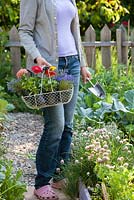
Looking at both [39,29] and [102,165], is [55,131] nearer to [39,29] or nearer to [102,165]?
[102,165]

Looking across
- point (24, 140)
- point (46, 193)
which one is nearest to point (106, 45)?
point (24, 140)

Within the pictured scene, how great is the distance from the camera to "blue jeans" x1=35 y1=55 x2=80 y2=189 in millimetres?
3727

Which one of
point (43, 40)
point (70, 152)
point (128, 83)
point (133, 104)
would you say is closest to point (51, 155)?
point (70, 152)

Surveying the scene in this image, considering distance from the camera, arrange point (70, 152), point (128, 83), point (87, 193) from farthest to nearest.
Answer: point (128, 83) < point (70, 152) < point (87, 193)

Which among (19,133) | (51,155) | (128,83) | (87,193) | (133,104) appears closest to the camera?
(87,193)

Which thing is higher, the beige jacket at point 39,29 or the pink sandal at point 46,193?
the beige jacket at point 39,29

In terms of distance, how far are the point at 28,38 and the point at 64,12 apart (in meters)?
0.31

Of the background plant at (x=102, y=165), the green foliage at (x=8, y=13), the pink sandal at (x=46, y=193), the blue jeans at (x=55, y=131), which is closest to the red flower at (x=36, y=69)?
the blue jeans at (x=55, y=131)

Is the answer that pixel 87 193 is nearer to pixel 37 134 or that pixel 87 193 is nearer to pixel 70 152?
pixel 70 152

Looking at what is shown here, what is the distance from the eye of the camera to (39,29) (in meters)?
3.70

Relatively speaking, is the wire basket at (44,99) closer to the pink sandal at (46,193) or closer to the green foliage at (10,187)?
the green foliage at (10,187)

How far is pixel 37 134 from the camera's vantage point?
588 cm

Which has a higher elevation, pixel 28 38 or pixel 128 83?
pixel 28 38

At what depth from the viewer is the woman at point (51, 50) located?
3.65m
